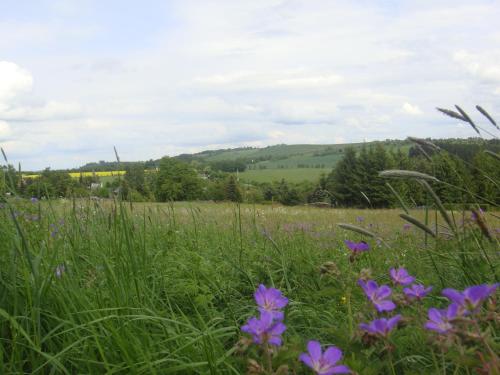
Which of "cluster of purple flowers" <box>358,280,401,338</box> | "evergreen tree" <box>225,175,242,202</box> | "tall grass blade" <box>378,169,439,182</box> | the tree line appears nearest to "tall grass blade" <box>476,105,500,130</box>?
the tree line

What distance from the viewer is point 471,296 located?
102 cm

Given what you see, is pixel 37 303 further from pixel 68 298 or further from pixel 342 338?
pixel 342 338

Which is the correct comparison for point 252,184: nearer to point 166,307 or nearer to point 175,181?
point 175,181

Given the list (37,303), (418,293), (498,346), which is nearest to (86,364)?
(37,303)

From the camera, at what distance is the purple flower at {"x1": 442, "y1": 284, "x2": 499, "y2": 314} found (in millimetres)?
998

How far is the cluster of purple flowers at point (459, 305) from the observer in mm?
1005

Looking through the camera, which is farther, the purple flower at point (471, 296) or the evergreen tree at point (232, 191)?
the evergreen tree at point (232, 191)

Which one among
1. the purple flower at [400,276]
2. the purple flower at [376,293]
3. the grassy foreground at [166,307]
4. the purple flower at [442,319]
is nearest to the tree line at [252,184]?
the grassy foreground at [166,307]

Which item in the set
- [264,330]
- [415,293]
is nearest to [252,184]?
[415,293]

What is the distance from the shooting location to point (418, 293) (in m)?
1.35

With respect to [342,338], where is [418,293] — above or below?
above

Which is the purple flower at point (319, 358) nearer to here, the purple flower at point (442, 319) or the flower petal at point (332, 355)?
the flower petal at point (332, 355)

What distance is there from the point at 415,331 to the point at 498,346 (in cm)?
60

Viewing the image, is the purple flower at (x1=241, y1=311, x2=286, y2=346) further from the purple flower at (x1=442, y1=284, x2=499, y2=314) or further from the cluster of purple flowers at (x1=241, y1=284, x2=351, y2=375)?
the purple flower at (x1=442, y1=284, x2=499, y2=314)
